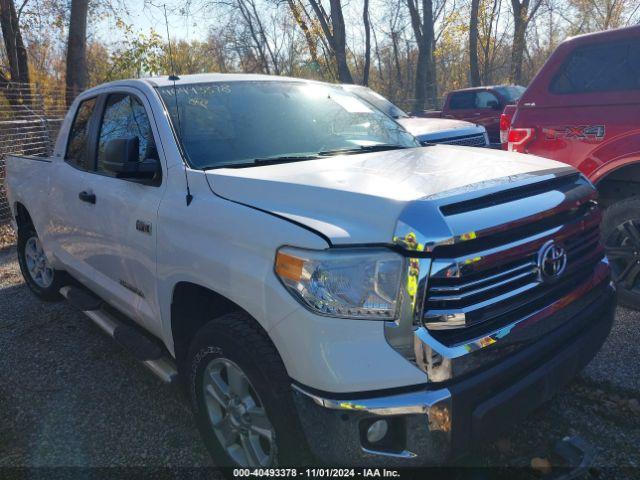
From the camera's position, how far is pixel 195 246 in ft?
7.73

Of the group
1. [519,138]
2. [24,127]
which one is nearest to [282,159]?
[519,138]

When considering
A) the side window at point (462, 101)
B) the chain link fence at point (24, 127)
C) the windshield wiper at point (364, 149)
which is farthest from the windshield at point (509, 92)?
the windshield wiper at point (364, 149)

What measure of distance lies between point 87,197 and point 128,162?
0.82m

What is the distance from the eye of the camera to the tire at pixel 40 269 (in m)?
4.79

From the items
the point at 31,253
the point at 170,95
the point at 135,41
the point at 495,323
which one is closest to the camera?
the point at 495,323

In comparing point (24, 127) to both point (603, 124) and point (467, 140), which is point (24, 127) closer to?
point (467, 140)

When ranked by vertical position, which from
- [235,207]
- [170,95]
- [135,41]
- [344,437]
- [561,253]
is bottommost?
[344,437]

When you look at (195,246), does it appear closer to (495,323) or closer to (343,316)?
(343,316)

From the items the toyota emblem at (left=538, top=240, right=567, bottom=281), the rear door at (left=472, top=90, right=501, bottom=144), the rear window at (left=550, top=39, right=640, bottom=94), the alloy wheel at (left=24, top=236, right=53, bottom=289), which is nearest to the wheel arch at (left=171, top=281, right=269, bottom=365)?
the toyota emblem at (left=538, top=240, right=567, bottom=281)

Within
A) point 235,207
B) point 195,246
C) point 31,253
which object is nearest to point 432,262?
point 235,207

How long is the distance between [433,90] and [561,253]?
26.8 meters

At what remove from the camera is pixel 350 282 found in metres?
1.86

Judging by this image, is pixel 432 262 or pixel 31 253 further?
pixel 31 253

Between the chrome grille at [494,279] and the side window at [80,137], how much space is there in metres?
2.83
